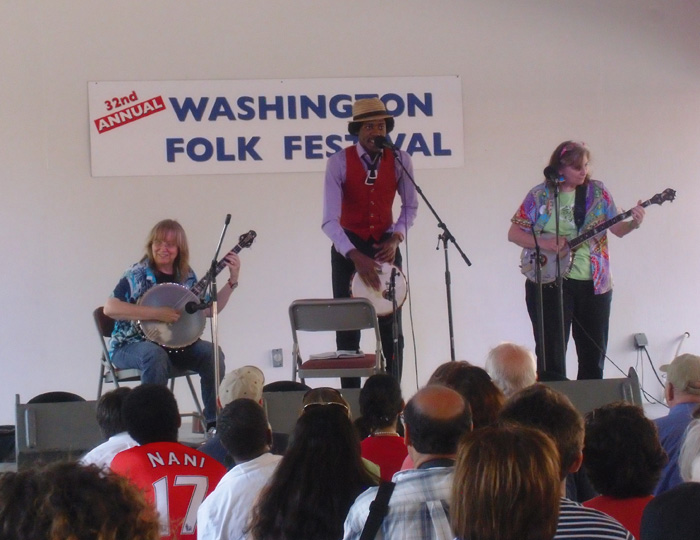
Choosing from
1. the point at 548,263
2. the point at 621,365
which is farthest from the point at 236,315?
the point at 621,365

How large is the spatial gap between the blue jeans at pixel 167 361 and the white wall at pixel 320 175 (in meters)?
1.29

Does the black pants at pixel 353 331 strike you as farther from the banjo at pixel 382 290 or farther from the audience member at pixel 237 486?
the audience member at pixel 237 486

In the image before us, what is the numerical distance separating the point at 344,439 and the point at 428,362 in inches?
170

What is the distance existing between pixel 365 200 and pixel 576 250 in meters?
1.16

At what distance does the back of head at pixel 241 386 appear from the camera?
135 inches

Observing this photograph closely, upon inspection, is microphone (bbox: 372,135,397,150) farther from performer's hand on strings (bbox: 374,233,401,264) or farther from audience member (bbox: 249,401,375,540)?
audience member (bbox: 249,401,375,540)

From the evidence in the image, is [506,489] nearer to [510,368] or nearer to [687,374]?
[687,374]

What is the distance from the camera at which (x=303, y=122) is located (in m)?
6.12

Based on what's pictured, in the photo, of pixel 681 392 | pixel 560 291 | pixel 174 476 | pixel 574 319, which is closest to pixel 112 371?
pixel 560 291

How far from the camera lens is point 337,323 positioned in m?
4.51

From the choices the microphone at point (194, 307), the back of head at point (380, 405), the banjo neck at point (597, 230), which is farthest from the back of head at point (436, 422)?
the banjo neck at point (597, 230)

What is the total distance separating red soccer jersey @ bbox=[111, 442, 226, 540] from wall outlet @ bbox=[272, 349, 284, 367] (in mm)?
3729

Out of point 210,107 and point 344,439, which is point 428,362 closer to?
point 210,107

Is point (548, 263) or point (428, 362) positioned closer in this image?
point (548, 263)
